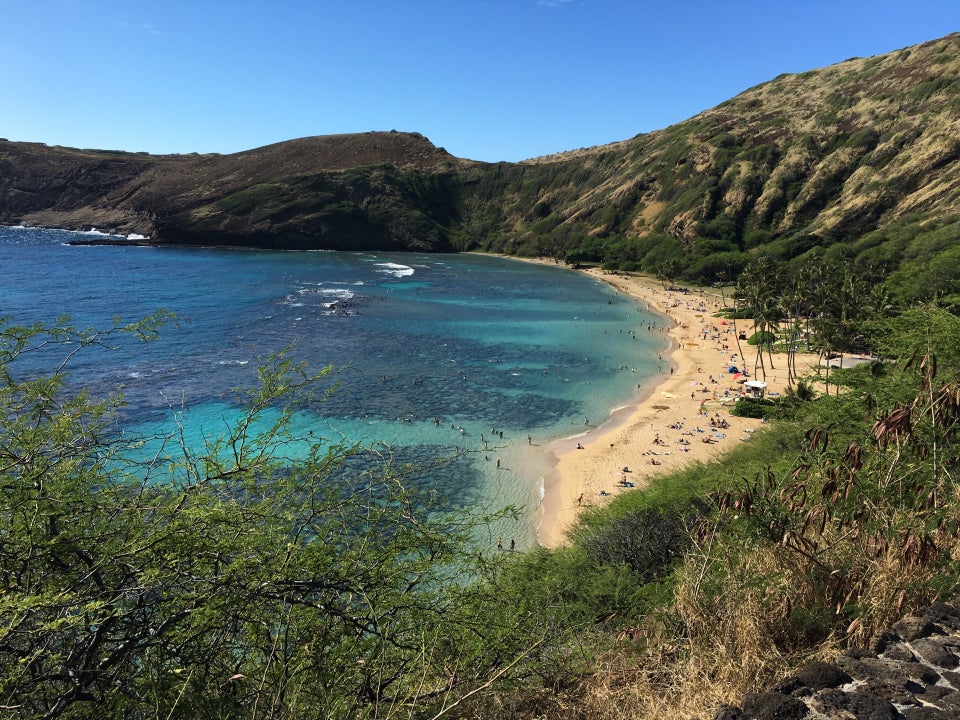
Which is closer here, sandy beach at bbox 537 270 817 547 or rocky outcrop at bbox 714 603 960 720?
rocky outcrop at bbox 714 603 960 720

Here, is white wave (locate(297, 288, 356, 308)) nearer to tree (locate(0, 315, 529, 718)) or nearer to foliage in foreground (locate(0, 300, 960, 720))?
foliage in foreground (locate(0, 300, 960, 720))

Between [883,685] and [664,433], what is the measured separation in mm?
32191

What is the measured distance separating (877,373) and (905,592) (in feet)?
75.2

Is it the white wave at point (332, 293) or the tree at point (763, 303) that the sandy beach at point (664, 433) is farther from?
the white wave at point (332, 293)

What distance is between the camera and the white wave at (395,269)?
122475 millimetres

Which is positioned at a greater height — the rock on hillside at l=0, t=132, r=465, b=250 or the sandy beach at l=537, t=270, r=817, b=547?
the rock on hillside at l=0, t=132, r=465, b=250

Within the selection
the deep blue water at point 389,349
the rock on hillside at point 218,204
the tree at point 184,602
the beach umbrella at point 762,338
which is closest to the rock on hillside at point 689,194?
the rock on hillside at point 218,204

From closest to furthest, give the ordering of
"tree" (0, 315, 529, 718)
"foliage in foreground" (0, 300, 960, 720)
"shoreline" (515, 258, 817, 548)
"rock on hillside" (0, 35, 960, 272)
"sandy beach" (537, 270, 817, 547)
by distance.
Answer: "tree" (0, 315, 529, 718) → "foliage in foreground" (0, 300, 960, 720) → "shoreline" (515, 258, 817, 548) → "sandy beach" (537, 270, 817, 547) → "rock on hillside" (0, 35, 960, 272)

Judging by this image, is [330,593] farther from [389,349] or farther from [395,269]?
[395,269]

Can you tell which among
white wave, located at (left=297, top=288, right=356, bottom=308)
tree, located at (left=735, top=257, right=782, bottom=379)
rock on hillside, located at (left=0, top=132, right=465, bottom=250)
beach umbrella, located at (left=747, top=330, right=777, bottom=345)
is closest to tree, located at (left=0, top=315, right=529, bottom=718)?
tree, located at (left=735, top=257, right=782, bottom=379)

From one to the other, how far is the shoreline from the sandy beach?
5 cm

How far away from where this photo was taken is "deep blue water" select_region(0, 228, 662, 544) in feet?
111

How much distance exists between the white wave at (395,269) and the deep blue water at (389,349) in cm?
357

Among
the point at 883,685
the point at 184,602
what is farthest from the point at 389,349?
the point at 883,685
